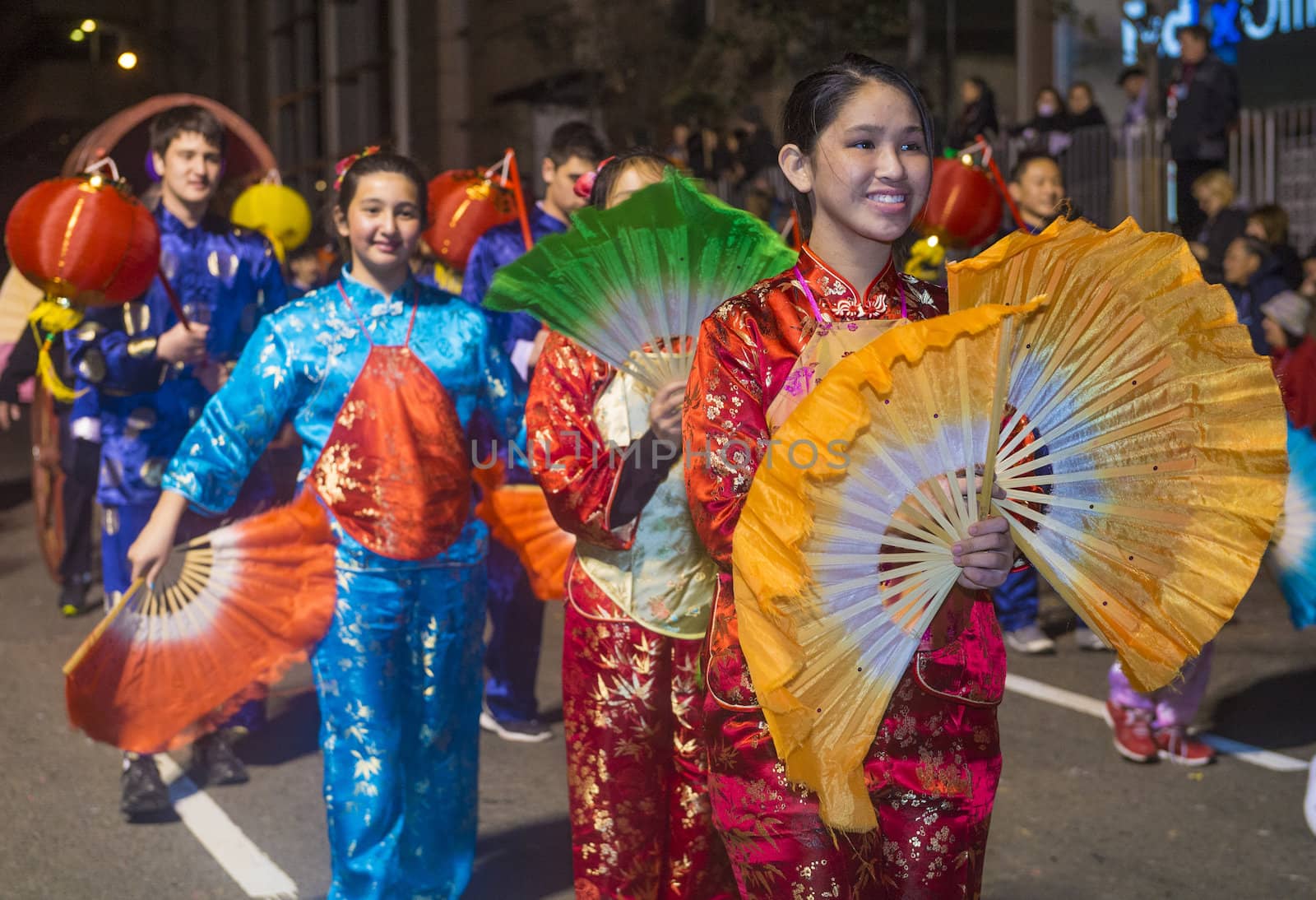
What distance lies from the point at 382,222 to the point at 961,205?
11.0 ft

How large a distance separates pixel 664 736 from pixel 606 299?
2.79 ft

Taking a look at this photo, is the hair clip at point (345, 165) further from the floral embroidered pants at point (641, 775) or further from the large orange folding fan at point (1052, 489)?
the large orange folding fan at point (1052, 489)

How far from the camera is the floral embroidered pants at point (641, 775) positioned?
293cm

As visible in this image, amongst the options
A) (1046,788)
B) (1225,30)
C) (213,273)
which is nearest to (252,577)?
(213,273)

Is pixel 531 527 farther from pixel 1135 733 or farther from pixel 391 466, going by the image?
pixel 1135 733

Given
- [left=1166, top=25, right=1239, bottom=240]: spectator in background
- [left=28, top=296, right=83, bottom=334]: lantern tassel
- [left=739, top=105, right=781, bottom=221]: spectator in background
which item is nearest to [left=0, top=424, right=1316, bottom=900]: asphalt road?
[left=28, top=296, right=83, bottom=334]: lantern tassel

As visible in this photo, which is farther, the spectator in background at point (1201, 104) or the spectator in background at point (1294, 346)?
the spectator in background at point (1201, 104)

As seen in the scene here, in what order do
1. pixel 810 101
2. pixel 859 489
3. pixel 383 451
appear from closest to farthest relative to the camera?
1. pixel 859 489
2. pixel 810 101
3. pixel 383 451

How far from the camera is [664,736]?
9.73 ft

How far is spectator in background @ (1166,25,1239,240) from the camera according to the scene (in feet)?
33.2

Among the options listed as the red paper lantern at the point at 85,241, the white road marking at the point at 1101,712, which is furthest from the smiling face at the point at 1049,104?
the red paper lantern at the point at 85,241

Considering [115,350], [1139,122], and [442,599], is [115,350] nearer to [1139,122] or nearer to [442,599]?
[442,599]

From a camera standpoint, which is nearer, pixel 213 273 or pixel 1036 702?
pixel 213 273

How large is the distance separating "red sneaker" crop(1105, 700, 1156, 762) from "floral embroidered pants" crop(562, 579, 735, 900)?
2.47 m
